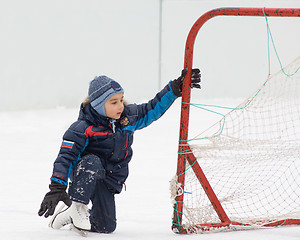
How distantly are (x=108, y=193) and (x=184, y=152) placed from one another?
439 millimetres

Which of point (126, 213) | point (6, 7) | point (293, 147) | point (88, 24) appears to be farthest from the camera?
point (88, 24)

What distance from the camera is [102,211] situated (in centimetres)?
230

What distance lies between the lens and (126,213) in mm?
2869

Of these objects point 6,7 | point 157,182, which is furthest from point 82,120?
point 6,7

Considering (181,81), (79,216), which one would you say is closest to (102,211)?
(79,216)

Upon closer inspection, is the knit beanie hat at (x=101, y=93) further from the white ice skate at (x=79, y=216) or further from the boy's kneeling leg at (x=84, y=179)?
the white ice skate at (x=79, y=216)

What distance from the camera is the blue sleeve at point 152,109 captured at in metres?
2.23

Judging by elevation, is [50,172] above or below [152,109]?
below

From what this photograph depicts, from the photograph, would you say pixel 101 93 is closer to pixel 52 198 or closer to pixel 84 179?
pixel 84 179

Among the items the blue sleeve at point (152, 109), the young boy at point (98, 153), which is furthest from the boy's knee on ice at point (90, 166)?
the blue sleeve at point (152, 109)

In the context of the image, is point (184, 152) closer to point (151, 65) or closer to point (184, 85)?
point (184, 85)

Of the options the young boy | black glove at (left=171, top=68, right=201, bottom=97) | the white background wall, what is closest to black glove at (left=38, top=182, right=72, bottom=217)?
the young boy

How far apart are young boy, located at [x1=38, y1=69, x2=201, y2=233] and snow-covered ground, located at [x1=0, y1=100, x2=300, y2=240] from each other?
106 millimetres

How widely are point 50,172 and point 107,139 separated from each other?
2179 millimetres
